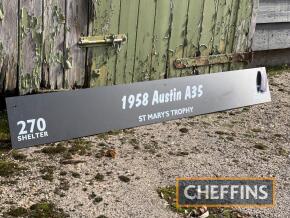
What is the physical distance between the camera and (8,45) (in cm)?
308

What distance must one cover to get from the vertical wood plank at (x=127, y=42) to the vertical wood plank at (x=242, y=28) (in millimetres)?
1099

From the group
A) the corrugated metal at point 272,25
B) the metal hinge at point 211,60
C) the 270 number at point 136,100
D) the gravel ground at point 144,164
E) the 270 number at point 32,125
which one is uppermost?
the corrugated metal at point 272,25

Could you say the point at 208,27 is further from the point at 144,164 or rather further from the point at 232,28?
the point at 144,164

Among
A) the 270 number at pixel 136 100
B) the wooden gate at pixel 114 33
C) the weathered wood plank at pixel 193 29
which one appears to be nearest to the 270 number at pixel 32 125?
the wooden gate at pixel 114 33

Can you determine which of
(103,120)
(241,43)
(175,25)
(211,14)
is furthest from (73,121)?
(241,43)

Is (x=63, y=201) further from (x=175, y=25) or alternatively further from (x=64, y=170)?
(x=175, y=25)

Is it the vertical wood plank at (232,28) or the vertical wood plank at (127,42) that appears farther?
the vertical wood plank at (232,28)

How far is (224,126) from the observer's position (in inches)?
148

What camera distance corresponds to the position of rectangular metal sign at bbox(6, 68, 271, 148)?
2988 millimetres

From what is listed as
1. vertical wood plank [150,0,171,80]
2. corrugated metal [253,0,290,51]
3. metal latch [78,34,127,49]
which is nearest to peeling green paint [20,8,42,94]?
metal latch [78,34,127,49]

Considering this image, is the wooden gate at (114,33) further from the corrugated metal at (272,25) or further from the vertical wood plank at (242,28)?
the corrugated metal at (272,25)

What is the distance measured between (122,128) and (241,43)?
153 cm

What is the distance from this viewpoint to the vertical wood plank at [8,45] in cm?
301

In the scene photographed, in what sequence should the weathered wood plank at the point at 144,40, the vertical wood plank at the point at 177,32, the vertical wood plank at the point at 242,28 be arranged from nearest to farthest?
the weathered wood plank at the point at 144,40 → the vertical wood plank at the point at 177,32 → the vertical wood plank at the point at 242,28
